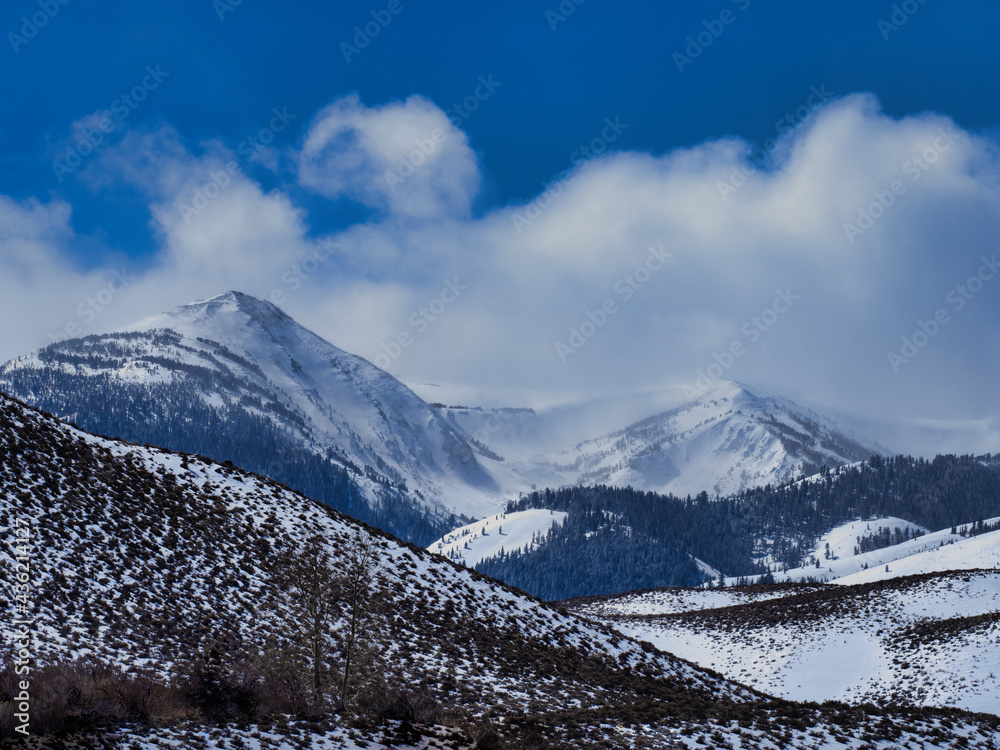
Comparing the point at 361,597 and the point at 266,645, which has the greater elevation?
the point at 361,597

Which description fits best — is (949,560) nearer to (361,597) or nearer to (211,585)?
(361,597)

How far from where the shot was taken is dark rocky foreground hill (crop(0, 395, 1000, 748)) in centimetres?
1731

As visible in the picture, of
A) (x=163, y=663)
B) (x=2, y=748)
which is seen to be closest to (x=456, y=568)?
(x=163, y=663)

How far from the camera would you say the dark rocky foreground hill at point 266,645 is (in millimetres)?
17312

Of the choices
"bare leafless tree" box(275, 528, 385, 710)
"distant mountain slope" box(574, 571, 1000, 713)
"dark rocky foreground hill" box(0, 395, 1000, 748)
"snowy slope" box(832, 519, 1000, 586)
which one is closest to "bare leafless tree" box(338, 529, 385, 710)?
"bare leafless tree" box(275, 528, 385, 710)

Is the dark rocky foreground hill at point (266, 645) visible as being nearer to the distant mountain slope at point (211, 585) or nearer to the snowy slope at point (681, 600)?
the distant mountain slope at point (211, 585)

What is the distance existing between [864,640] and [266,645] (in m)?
42.6

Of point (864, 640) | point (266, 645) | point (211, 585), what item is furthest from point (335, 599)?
point (864, 640)

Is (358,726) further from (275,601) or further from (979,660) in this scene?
(979,660)

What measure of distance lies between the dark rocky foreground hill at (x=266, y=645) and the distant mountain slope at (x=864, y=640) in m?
12.1

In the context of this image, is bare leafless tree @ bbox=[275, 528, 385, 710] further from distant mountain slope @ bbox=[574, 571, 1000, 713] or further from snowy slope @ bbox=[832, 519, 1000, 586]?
snowy slope @ bbox=[832, 519, 1000, 586]

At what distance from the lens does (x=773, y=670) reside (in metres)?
49.6

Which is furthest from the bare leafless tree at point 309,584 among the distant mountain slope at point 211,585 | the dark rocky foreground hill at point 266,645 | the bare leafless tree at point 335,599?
the distant mountain slope at point 211,585

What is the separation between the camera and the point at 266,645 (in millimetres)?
27531
